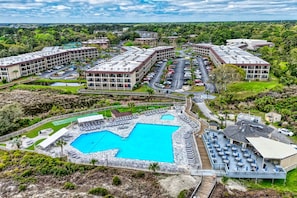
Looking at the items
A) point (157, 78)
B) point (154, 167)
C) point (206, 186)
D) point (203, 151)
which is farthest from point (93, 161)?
point (157, 78)

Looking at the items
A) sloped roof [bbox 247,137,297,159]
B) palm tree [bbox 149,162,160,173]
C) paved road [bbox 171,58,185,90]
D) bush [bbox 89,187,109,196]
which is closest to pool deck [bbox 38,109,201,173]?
palm tree [bbox 149,162,160,173]

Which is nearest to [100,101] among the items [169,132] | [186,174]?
[169,132]

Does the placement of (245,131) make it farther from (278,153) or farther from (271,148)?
(278,153)

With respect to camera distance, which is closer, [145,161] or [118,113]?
[145,161]

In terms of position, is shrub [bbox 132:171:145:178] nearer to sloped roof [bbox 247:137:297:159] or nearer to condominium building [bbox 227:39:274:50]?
sloped roof [bbox 247:137:297:159]

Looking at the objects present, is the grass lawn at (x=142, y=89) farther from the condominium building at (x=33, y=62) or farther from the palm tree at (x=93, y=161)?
the condominium building at (x=33, y=62)

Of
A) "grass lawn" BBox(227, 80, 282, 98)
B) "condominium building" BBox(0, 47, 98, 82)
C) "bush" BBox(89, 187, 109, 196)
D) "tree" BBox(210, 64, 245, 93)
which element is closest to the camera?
"bush" BBox(89, 187, 109, 196)

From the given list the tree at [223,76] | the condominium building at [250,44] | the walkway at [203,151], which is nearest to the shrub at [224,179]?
the walkway at [203,151]
